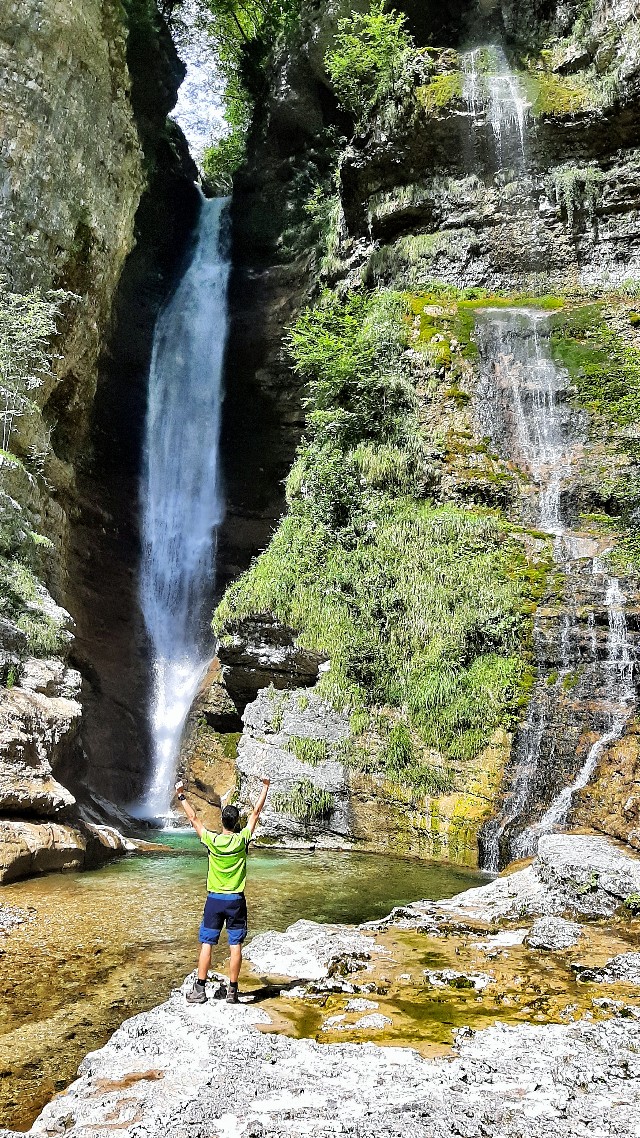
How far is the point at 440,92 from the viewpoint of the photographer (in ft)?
54.6

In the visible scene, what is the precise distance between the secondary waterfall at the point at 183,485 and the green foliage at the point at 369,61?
6432 millimetres

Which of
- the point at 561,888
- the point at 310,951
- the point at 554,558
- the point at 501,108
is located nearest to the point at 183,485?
the point at 554,558

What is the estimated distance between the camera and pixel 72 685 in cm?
1020

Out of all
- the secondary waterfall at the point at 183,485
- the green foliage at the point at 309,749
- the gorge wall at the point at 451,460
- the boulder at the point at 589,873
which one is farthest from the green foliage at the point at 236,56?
the boulder at the point at 589,873

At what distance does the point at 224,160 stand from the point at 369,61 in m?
10.7

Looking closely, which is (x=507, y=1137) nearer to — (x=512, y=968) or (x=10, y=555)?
(x=512, y=968)

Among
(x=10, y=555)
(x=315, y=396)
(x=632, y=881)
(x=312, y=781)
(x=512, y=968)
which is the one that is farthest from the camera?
(x=315, y=396)

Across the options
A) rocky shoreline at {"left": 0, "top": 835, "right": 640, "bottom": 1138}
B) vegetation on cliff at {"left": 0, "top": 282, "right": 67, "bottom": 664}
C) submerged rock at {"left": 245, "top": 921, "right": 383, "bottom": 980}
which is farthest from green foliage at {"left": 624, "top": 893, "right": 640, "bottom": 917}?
vegetation on cliff at {"left": 0, "top": 282, "right": 67, "bottom": 664}

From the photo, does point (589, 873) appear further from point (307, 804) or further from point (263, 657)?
point (263, 657)

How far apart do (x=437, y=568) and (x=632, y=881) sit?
6.62m

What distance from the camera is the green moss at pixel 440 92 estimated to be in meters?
16.6

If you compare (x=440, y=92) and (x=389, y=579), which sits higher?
(x=440, y=92)

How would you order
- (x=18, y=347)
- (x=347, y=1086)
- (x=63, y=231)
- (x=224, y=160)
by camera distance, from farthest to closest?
1. (x=224, y=160)
2. (x=63, y=231)
3. (x=18, y=347)
4. (x=347, y=1086)

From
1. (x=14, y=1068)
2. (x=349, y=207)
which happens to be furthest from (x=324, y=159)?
(x=14, y=1068)
